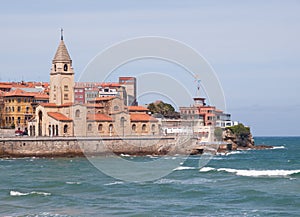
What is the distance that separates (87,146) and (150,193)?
4069 cm

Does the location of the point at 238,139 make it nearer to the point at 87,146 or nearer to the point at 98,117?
the point at 98,117

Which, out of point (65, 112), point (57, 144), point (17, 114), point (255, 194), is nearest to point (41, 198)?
point (255, 194)

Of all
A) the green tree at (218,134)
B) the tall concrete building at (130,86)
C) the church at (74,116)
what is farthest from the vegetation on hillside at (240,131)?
the church at (74,116)

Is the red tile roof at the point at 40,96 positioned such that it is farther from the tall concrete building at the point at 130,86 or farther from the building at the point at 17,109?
the tall concrete building at the point at 130,86

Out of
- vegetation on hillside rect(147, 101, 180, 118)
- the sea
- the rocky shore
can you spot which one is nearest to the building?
vegetation on hillside rect(147, 101, 180, 118)

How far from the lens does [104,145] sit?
83.0m

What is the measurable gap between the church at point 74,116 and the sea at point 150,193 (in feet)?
85.9

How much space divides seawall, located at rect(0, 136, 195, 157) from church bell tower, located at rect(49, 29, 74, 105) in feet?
38.9

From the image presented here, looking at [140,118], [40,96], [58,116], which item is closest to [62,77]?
[58,116]

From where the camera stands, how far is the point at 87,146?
81562 millimetres

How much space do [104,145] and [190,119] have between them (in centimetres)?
4048

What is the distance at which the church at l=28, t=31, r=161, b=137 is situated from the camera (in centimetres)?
8612

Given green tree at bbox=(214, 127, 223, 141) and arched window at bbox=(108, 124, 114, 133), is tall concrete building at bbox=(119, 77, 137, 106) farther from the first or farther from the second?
arched window at bbox=(108, 124, 114, 133)

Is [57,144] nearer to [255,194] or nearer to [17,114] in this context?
[17,114]
